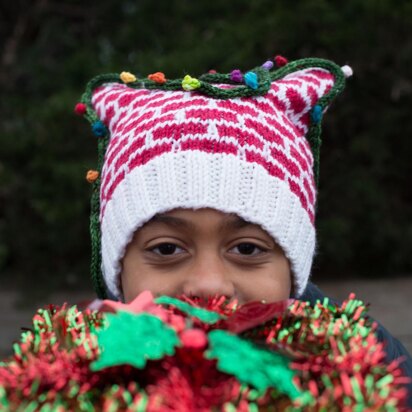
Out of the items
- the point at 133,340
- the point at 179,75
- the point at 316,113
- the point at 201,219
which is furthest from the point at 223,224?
the point at 179,75

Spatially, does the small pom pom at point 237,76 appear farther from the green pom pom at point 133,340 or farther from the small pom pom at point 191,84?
the green pom pom at point 133,340

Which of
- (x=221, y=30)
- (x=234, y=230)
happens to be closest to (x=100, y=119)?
(x=234, y=230)

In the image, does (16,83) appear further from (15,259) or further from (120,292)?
(120,292)

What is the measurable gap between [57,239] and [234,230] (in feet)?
9.84

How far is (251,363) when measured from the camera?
72cm

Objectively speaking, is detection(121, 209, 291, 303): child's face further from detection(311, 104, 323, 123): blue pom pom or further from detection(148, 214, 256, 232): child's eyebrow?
detection(311, 104, 323, 123): blue pom pom

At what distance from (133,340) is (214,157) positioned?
64 centimetres

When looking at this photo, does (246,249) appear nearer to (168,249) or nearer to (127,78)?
(168,249)

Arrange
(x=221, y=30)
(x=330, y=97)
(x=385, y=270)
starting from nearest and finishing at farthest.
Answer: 1. (x=330, y=97)
2. (x=221, y=30)
3. (x=385, y=270)

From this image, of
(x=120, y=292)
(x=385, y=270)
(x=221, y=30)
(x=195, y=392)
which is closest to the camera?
(x=195, y=392)

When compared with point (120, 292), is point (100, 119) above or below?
above

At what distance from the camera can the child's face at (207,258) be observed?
1262 mm

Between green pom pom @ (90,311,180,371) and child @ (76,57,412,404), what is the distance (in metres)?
0.44

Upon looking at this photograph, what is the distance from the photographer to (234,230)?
4.26 feet
